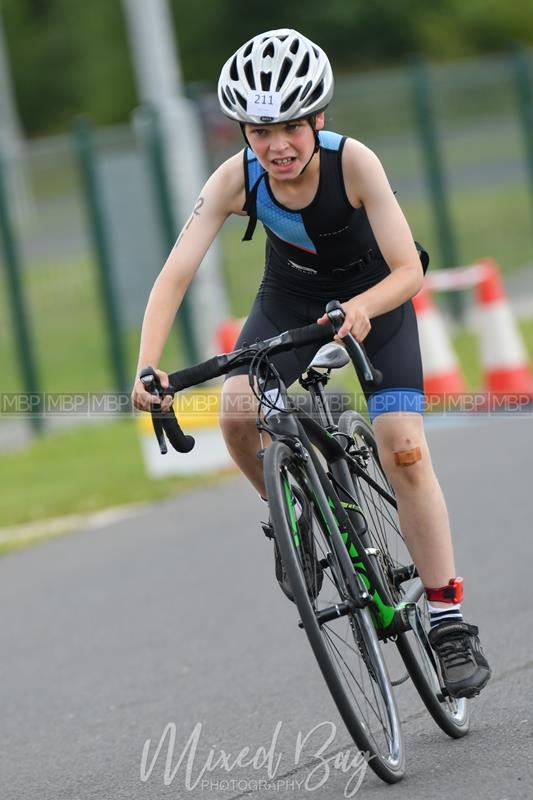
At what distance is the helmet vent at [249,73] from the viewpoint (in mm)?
4938

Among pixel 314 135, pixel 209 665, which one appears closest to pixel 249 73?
pixel 314 135

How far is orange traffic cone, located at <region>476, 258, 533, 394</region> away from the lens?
12625 mm

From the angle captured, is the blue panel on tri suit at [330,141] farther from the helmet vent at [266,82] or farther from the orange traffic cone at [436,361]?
the orange traffic cone at [436,361]

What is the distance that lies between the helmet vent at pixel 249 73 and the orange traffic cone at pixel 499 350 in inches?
312

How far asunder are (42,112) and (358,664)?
53.3m

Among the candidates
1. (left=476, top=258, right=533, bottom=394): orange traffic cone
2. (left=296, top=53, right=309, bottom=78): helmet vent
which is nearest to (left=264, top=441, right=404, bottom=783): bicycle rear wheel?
(left=296, top=53, right=309, bottom=78): helmet vent

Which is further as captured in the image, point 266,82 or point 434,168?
point 434,168

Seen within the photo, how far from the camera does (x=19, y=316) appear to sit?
15.3 metres

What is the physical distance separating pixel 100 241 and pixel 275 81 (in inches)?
419

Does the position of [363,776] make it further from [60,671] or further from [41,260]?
[41,260]

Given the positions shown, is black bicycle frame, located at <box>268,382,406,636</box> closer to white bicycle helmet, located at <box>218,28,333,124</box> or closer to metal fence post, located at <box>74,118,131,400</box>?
white bicycle helmet, located at <box>218,28,333,124</box>

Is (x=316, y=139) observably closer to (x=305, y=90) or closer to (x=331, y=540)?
(x=305, y=90)

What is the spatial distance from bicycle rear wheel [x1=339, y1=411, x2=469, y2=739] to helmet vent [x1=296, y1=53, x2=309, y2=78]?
1.19m

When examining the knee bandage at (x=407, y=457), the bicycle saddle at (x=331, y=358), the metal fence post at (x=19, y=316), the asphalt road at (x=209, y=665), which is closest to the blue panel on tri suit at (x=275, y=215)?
the bicycle saddle at (x=331, y=358)
